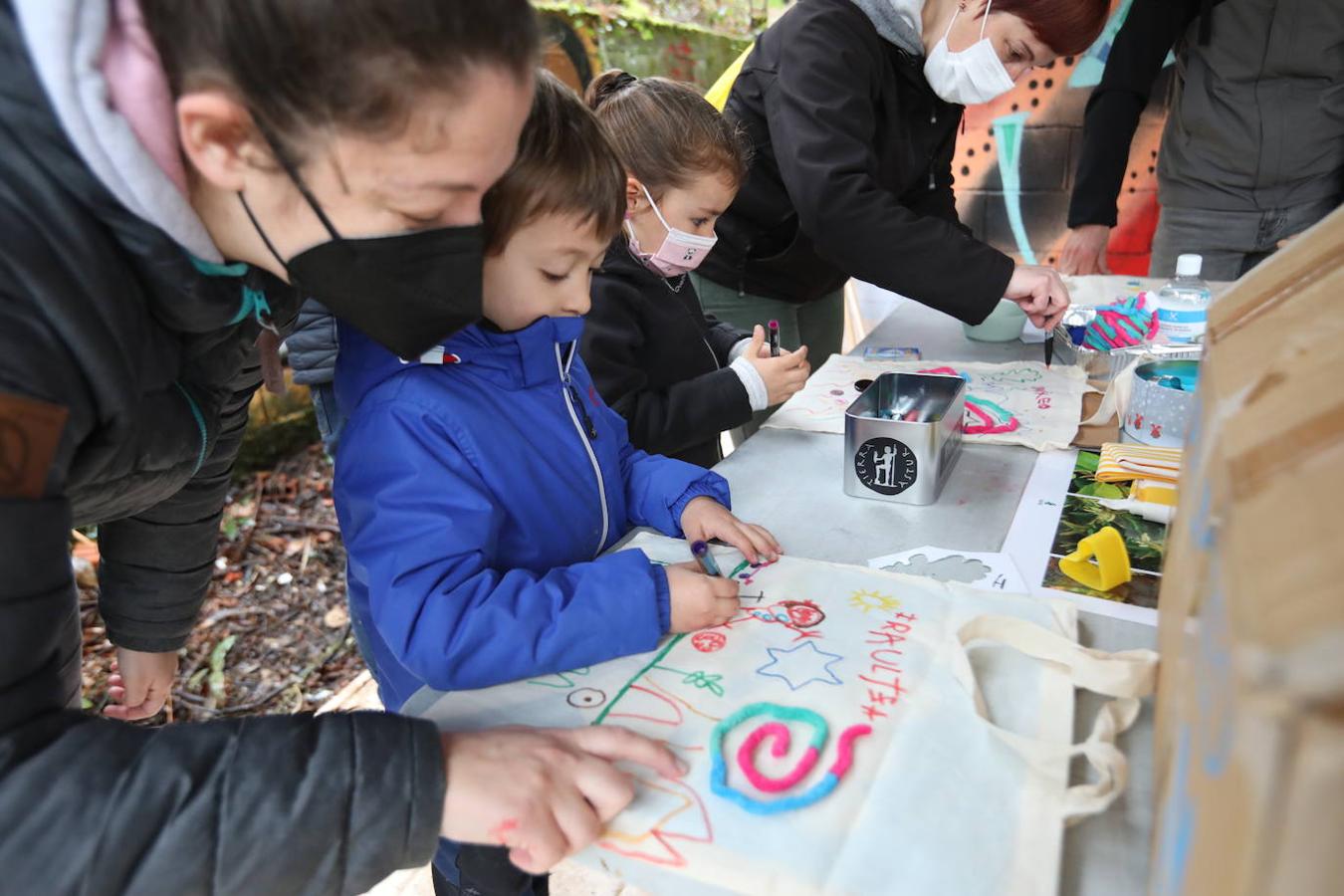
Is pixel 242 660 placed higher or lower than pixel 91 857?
lower

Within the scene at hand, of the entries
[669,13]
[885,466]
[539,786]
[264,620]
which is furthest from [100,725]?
[669,13]

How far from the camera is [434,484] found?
28.8 inches

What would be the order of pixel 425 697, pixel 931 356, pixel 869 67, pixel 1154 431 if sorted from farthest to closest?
pixel 931 356, pixel 869 67, pixel 1154 431, pixel 425 697

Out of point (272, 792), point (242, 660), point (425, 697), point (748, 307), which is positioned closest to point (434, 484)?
point (425, 697)

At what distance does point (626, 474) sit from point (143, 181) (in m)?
0.62

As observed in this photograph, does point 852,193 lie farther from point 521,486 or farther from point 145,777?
point 145,777

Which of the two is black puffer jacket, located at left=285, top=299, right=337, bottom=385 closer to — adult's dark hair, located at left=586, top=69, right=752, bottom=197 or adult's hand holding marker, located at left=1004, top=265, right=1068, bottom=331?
adult's dark hair, located at left=586, top=69, right=752, bottom=197

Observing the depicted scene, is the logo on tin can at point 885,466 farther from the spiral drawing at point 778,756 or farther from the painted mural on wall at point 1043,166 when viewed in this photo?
the painted mural on wall at point 1043,166

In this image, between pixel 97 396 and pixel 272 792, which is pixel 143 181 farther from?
pixel 272 792

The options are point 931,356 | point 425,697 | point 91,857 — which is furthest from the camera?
point 931,356

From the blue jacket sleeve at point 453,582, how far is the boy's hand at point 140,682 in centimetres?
39

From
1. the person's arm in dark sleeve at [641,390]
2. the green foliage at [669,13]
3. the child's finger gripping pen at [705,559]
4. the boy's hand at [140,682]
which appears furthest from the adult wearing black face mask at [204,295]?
the green foliage at [669,13]

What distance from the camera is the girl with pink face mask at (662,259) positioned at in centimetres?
127

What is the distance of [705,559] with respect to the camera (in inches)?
32.4
